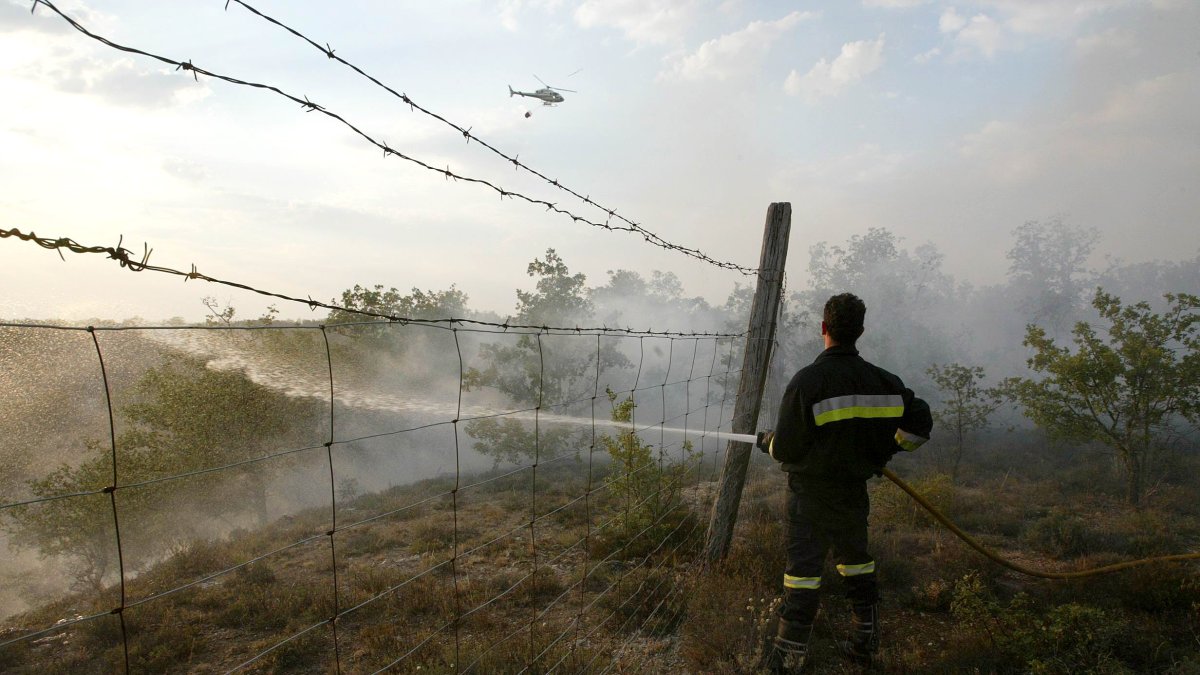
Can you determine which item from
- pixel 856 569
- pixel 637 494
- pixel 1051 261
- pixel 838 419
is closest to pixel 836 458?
pixel 838 419

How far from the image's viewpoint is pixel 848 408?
393 cm

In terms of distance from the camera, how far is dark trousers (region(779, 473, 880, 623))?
409 centimetres

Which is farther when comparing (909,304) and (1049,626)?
(909,304)

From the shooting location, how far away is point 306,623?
6156 millimetres

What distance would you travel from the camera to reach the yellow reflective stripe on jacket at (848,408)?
3924 mm

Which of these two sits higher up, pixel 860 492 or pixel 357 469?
pixel 860 492

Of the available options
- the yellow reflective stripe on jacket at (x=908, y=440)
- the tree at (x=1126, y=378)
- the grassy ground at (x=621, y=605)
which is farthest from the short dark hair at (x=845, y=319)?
the tree at (x=1126, y=378)

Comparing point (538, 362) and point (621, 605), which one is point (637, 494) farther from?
point (538, 362)

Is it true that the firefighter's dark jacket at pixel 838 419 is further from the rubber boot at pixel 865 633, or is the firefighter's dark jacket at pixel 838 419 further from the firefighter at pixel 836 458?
the rubber boot at pixel 865 633

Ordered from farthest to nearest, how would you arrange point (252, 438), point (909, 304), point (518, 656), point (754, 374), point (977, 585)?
1. point (909, 304)
2. point (252, 438)
3. point (754, 374)
4. point (977, 585)
5. point (518, 656)

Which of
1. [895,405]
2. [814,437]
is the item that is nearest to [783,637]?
[814,437]

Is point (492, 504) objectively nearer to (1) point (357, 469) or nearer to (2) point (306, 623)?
(2) point (306, 623)

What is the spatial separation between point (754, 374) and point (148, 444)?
428 inches

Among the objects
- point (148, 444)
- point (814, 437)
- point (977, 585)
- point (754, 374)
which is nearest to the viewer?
point (814, 437)
